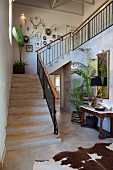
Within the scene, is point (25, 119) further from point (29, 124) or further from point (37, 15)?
point (37, 15)

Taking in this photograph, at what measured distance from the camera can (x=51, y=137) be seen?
358cm

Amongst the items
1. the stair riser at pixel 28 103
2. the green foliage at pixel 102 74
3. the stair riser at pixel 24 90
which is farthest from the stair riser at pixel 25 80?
the green foliage at pixel 102 74

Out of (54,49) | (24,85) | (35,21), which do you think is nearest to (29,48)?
(54,49)

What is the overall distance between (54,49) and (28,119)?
4773 mm

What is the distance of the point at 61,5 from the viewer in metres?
8.03

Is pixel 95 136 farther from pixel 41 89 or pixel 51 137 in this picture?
pixel 41 89

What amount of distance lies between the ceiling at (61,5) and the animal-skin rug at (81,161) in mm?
6772

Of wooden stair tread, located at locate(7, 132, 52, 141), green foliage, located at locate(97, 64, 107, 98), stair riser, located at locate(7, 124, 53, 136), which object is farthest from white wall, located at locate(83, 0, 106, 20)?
wooden stair tread, located at locate(7, 132, 52, 141)

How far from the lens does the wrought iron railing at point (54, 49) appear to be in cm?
761

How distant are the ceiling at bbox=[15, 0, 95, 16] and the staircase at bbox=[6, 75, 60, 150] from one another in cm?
446

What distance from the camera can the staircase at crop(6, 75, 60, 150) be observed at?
3385mm

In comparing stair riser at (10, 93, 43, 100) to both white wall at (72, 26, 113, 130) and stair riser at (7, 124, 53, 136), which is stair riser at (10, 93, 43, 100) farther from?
white wall at (72, 26, 113, 130)

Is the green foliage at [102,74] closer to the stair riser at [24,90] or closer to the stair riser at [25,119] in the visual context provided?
the stair riser at [25,119]

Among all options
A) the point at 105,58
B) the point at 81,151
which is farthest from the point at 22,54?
the point at 81,151
